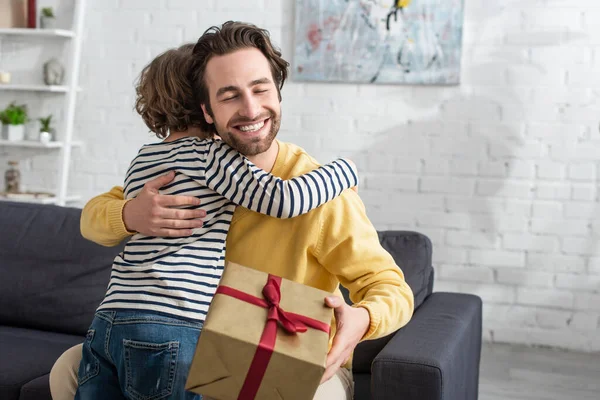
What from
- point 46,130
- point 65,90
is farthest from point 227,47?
point 46,130

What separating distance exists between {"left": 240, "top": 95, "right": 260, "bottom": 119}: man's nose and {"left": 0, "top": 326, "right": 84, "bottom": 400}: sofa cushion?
111cm

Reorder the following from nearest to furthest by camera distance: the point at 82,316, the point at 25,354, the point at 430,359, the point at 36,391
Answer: the point at 430,359 → the point at 36,391 → the point at 25,354 → the point at 82,316

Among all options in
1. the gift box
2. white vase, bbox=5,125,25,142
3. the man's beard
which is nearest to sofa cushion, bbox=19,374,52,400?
the man's beard

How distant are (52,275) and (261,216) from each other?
4.20 ft

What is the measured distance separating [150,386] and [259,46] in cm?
70

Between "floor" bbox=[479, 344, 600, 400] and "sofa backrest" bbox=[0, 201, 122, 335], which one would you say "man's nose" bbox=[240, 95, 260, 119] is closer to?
"sofa backrest" bbox=[0, 201, 122, 335]

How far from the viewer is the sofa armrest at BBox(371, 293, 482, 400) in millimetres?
1728

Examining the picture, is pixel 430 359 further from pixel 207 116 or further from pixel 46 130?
pixel 46 130

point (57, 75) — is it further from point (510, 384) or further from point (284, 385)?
point (284, 385)

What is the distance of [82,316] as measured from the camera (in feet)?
8.35

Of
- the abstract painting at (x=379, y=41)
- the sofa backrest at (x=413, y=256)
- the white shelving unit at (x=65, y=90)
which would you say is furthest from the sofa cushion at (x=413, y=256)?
the white shelving unit at (x=65, y=90)

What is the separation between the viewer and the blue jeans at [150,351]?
1.43m

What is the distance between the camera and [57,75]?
171 inches

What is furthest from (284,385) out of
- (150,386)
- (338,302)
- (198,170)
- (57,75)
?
(57,75)
